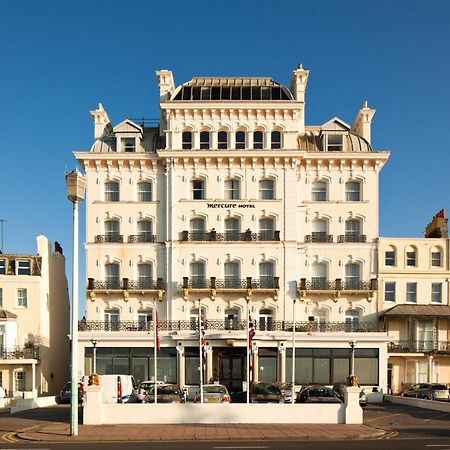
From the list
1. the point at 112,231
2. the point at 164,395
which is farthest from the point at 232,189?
the point at 164,395

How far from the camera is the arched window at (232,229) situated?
48.6 meters

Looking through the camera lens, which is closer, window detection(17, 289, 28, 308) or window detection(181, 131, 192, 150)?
window detection(17, 289, 28, 308)

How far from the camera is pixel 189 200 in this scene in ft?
160

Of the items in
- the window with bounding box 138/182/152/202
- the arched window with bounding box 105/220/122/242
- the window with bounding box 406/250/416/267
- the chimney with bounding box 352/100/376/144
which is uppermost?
the chimney with bounding box 352/100/376/144

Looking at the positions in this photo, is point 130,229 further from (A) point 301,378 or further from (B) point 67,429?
(B) point 67,429

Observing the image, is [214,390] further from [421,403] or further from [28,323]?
[28,323]

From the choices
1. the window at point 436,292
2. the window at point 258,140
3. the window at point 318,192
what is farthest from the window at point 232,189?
the window at point 436,292

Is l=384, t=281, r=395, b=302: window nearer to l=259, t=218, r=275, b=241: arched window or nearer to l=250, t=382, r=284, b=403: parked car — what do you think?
l=259, t=218, r=275, b=241: arched window

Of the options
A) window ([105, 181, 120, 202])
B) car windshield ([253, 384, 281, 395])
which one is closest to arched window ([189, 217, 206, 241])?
window ([105, 181, 120, 202])

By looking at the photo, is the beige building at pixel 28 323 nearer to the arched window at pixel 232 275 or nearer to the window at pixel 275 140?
the arched window at pixel 232 275

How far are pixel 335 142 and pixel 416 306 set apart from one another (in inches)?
549

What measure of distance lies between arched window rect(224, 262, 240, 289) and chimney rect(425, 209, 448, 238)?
657 inches

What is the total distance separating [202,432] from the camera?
24.1 m

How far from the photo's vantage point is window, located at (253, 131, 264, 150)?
49281 mm
